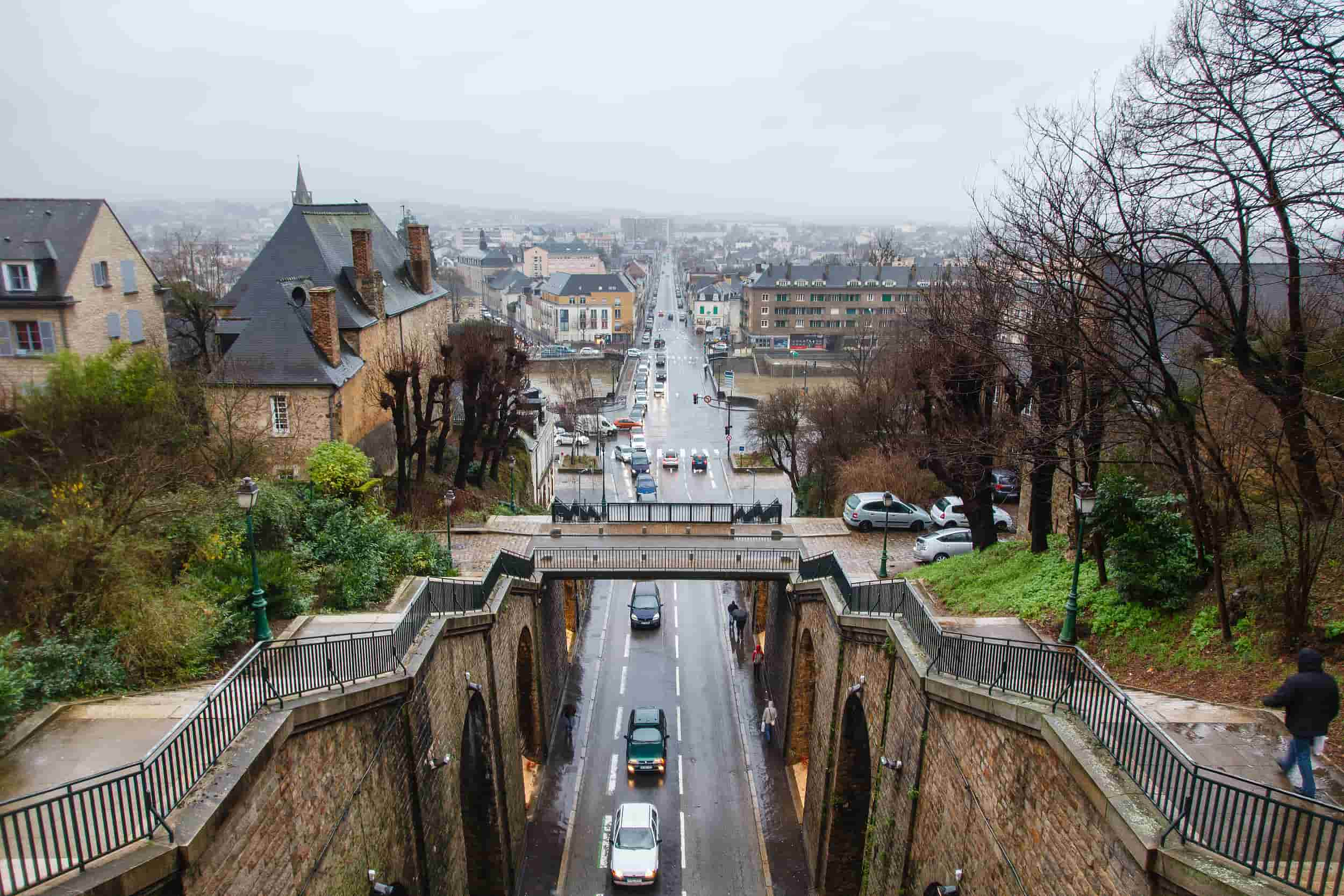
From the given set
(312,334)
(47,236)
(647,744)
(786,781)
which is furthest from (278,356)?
(786,781)

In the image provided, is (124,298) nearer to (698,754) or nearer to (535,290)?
(698,754)

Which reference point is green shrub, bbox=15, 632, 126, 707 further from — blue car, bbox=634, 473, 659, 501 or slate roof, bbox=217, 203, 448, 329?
blue car, bbox=634, 473, 659, 501

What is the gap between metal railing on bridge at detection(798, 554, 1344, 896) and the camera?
690cm

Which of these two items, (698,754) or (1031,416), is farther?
(698,754)

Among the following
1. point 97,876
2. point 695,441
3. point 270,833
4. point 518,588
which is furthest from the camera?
point 695,441

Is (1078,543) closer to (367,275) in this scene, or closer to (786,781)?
(786,781)

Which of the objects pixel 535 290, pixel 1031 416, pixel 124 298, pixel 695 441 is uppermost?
pixel 535 290

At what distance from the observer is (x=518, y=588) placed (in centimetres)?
2178

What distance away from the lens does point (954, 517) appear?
28125mm

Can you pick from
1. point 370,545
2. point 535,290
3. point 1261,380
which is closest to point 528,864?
point 370,545

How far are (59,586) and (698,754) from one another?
18.0 meters

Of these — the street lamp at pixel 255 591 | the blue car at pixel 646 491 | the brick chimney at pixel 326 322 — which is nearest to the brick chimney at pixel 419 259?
the brick chimney at pixel 326 322

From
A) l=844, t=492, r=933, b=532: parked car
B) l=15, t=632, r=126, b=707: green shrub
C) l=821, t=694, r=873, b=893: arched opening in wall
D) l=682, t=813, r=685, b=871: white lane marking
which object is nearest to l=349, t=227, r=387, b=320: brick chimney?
l=844, t=492, r=933, b=532: parked car

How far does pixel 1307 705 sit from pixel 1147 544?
621cm
